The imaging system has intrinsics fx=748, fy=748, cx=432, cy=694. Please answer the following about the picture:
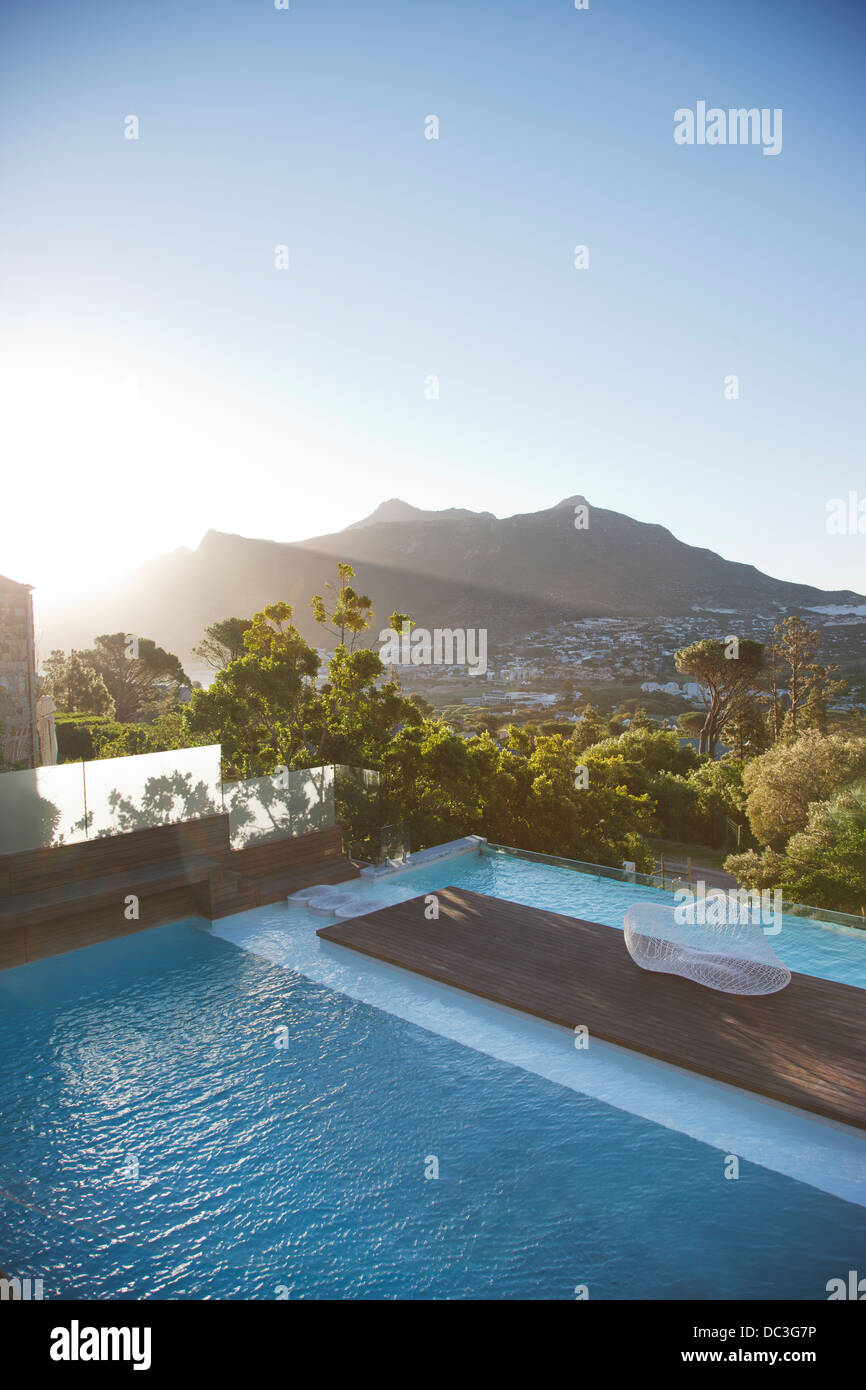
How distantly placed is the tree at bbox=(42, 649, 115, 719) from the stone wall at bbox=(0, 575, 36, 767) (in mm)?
13285

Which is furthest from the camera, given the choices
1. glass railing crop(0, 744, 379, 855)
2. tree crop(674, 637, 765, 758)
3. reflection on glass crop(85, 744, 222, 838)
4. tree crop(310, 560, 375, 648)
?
tree crop(674, 637, 765, 758)

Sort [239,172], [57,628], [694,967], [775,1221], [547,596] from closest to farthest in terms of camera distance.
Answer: [775,1221]
[694,967]
[239,172]
[57,628]
[547,596]

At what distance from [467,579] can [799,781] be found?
44.6 m

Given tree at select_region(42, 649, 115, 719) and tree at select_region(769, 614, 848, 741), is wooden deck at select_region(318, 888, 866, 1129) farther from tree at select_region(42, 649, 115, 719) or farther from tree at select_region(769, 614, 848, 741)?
tree at select_region(42, 649, 115, 719)

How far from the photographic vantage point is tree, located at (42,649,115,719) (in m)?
30.1

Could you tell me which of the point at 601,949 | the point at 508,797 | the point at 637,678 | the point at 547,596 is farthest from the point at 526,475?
the point at 547,596

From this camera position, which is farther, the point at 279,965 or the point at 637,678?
the point at 637,678

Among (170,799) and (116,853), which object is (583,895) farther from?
(116,853)

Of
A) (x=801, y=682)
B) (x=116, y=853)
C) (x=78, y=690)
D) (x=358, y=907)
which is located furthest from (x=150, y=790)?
(x=801, y=682)

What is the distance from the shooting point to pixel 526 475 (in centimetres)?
2631

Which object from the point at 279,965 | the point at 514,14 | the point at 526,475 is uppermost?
the point at 514,14

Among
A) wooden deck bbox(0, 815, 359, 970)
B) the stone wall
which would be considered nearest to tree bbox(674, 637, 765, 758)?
the stone wall
